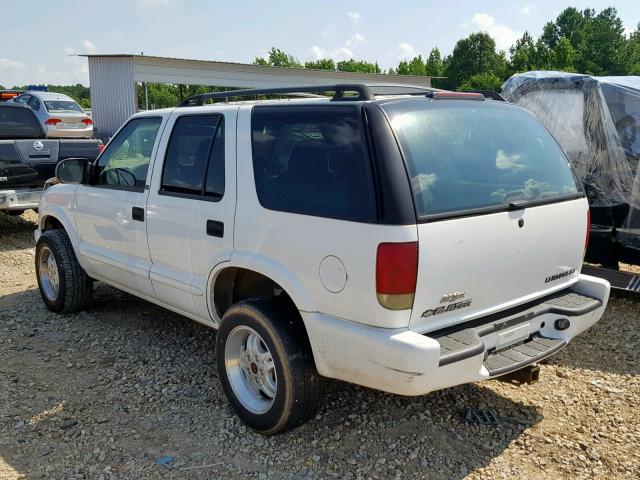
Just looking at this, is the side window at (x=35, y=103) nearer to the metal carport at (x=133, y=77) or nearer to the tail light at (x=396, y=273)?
the metal carport at (x=133, y=77)

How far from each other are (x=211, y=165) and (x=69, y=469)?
74.1 inches

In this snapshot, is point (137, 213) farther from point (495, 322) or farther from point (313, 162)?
point (495, 322)

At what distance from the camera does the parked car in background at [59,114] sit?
18156 mm

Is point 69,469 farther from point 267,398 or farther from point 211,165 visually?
point 211,165

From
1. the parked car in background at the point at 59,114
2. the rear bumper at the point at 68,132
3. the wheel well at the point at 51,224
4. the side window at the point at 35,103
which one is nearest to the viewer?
the wheel well at the point at 51,224

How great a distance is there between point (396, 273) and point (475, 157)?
92cm

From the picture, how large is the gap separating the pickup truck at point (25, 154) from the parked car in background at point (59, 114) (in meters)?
9.65

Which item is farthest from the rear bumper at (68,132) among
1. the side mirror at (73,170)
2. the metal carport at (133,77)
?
the side mirror at (73,170)

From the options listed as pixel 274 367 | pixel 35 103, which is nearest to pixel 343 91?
pixel 274 367

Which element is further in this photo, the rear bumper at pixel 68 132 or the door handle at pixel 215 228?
the rear bumper at pixel 68 132

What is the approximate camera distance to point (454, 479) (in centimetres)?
303

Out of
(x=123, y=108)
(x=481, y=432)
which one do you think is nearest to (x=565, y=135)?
(x=481, y=432)

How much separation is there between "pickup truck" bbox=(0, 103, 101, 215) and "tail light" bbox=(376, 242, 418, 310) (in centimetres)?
699

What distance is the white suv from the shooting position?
2.74 m
